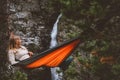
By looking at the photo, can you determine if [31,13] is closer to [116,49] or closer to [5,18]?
[5,18]

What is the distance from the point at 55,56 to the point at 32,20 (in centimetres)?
645

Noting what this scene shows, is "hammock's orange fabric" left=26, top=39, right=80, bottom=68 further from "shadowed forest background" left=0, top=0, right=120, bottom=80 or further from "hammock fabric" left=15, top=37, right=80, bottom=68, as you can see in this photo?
"shadowed forest background" left=0, top=0, right=120, bottom=80

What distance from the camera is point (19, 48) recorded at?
10609 mm

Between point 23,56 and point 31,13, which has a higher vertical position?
point 31,13

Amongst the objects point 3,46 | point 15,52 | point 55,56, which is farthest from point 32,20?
point 55,56

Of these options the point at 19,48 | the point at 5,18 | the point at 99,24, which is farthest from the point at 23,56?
the point at 99,24

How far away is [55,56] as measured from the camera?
7.14m

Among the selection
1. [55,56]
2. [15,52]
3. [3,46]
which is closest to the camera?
[55,56]

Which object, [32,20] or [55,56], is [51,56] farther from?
[32,20]

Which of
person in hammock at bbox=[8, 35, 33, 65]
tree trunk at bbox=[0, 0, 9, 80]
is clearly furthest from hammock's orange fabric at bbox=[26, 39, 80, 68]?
person in hammock at bbox=[8, 35, 33, 65]

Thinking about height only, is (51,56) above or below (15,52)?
above

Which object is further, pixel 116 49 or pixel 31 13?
pixel 31 13

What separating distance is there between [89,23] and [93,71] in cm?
155

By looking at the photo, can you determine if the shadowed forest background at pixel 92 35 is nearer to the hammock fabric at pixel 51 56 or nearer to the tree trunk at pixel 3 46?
the tree trunk at pixel 3 46
